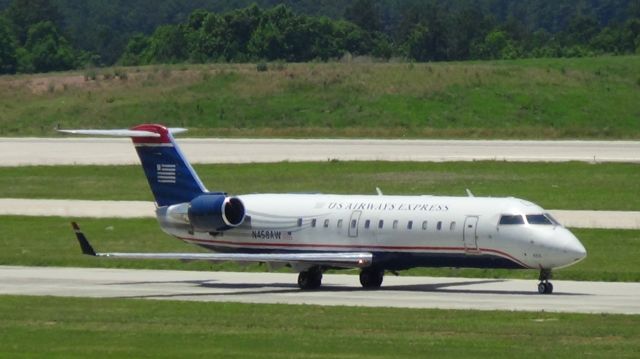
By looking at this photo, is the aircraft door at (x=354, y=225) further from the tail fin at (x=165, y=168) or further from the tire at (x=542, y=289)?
the tire at (x=542, y=289)

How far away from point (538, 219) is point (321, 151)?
1560 inches

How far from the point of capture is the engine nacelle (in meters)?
36.2

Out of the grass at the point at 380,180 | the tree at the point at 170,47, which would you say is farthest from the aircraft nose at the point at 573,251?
the tree at the point at 170,47

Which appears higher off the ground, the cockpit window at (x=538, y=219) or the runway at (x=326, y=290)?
the cockpit window at (x=538, y=219)

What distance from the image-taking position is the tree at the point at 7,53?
455ft

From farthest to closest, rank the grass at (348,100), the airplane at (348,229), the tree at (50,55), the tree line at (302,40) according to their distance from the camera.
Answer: the tree at (50,55) → the tree line at (302,40) → the grass at (348,100) → the airplane at (348,229)

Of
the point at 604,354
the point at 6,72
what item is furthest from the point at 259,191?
the point at 6,72

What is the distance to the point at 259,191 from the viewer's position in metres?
56.7

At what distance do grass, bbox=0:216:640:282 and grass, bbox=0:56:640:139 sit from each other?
133 feet

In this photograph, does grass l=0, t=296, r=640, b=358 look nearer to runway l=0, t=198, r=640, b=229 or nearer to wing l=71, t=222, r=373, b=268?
wing l=71, t=222, r=373, b=268

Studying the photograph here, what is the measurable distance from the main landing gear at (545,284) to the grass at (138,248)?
3786mm

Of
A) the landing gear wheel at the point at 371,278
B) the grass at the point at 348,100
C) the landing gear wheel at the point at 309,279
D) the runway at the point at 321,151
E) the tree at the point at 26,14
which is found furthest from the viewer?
the tree at the point at 26,14

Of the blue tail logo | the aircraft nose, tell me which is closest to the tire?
the aircraft nose

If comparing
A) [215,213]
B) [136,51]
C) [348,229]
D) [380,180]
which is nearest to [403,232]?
[348,229]
